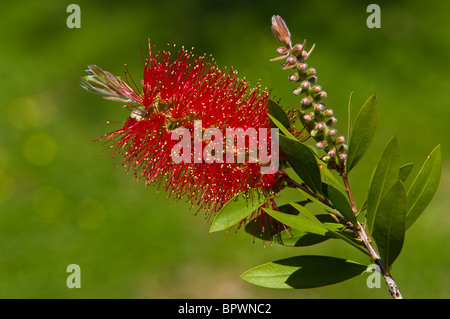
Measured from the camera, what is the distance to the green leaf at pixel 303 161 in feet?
2.82

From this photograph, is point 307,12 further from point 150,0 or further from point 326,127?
point 326,127

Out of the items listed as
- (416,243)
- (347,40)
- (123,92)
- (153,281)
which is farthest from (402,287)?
(123,92)

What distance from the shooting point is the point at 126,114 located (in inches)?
134

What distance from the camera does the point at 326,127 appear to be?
0.86 meters

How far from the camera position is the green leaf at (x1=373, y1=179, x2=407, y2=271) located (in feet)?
2.62

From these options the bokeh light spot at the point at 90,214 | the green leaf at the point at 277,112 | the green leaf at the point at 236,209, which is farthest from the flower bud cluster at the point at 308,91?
the bokeh light spot at the point at 90,214

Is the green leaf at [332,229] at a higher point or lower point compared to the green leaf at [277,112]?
lower

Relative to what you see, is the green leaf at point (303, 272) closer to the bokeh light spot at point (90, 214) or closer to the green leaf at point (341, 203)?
the green leaf at point (341, 203)

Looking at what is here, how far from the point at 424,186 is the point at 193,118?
39cm

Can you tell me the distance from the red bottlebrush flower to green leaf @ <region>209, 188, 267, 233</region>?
2 centimetres

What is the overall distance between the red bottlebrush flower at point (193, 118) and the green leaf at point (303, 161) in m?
0.04

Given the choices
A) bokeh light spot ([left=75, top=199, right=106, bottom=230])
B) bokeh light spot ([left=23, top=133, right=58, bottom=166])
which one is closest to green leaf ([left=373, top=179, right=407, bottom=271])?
bokeh light spot ([left=75, top=199, right=106, bottom=230])

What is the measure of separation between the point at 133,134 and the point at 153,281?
6.21 ft

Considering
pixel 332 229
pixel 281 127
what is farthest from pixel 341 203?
pixel 281 127
